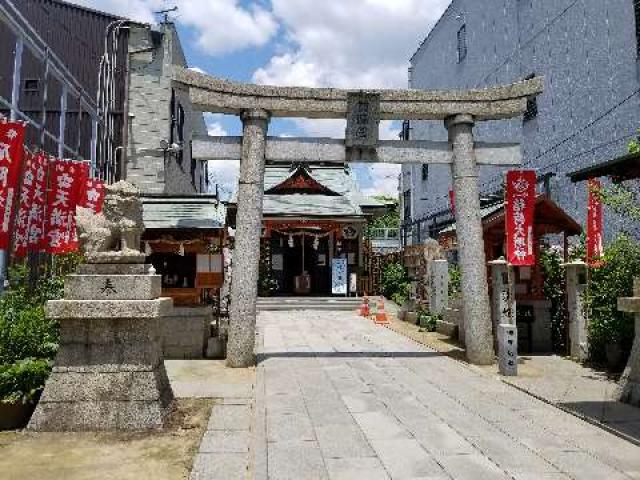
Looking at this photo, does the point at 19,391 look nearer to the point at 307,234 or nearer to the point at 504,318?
the point at 504,318

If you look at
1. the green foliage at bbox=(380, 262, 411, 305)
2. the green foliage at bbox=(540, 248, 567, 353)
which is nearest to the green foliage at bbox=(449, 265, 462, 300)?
the green foliage at bbox=(380, 262, 411, 305)

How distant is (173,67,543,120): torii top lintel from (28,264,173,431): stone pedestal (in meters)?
5.11

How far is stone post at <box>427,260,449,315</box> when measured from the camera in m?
17.1

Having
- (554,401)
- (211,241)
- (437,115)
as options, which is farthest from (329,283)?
(554,401)

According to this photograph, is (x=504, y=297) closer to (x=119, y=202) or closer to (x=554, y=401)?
(x=554, y=401)

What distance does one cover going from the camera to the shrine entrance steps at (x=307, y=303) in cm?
2283

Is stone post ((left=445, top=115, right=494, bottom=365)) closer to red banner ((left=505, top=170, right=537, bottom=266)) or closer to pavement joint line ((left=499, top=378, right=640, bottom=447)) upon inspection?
red banner ((left=505, top=170, right=537, bottom=266))

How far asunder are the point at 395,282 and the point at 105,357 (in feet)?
66.6

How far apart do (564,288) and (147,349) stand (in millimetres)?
10028

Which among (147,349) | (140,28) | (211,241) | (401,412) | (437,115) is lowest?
(401,412)

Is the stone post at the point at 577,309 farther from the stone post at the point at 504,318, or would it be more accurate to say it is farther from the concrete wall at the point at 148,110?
the concrete wall at the point at 148,110

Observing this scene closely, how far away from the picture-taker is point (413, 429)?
20.1 ft

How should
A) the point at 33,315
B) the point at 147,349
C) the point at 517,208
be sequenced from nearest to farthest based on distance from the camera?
1. the point at 147,349
2. the point at 33,315
3. the point at 517,208

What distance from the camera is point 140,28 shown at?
2177 centimetres
